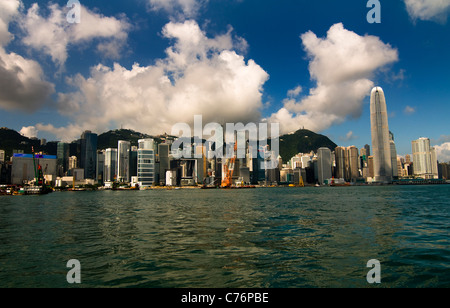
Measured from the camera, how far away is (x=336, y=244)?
682 inches

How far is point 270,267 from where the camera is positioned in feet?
42.1

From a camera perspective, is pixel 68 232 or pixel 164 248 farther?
pixel 68 232

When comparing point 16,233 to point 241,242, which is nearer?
point 241,242

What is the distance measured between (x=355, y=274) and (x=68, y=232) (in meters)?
23.0
